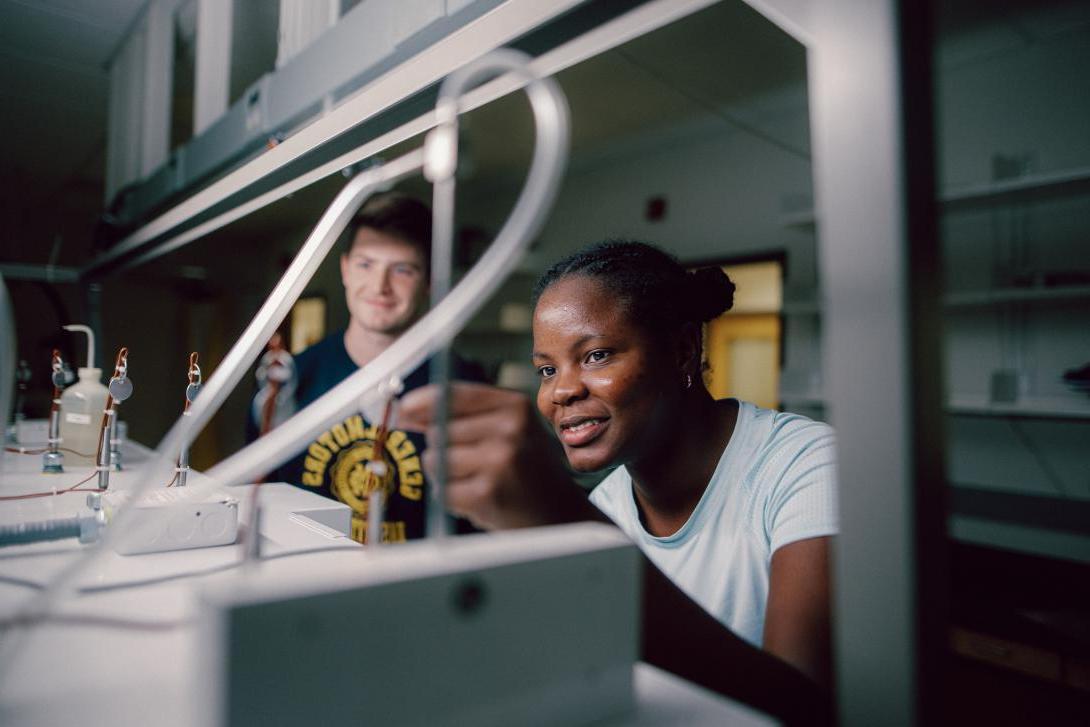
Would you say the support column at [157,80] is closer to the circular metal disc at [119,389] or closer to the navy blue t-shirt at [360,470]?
the navy blue t-shirt at [360,470]

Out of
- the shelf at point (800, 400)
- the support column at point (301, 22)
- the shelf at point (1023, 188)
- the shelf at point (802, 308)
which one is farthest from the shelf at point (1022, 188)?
the support column at point (301, 22)

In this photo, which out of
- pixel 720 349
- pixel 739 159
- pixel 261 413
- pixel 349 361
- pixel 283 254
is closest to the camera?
pixel 261 413

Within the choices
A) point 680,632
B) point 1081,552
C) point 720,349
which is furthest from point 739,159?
point 680,632

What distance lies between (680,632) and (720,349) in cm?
346

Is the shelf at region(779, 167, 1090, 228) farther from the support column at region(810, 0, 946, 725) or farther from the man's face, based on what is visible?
the support column at region(810, 0, 946, 725)

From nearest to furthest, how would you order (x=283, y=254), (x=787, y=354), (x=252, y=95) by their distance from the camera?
(x=252, y=95) < (x=787, y=354) < (x=283, y=254)

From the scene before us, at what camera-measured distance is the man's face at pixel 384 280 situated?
1.86 meters

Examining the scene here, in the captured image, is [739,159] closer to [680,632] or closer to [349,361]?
[349,361]

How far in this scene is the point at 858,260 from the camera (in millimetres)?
312

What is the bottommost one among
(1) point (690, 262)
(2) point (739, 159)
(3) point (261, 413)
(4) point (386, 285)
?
(3) point (261, 413)

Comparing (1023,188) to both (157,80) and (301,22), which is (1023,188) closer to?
(301,22)

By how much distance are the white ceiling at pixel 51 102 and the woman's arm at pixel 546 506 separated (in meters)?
2.49

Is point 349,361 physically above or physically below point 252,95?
below

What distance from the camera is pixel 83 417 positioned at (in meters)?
1.43
